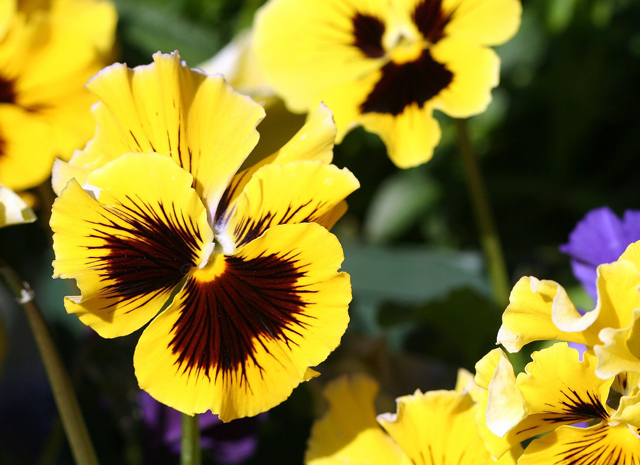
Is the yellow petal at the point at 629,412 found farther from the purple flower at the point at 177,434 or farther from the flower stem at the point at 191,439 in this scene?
the purple flower at the point at 177,434

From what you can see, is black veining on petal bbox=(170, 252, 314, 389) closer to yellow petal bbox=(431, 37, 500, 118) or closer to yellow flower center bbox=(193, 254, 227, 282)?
yellow flower center bbox=(193, 254, 227, 282)

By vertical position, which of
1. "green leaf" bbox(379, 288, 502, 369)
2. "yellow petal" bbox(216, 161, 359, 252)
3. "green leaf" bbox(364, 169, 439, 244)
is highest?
"green leaf" bbox(364, 169, 439, 244)

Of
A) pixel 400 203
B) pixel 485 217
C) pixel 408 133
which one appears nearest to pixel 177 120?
pixel 408 133

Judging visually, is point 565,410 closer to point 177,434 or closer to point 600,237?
point 600,237

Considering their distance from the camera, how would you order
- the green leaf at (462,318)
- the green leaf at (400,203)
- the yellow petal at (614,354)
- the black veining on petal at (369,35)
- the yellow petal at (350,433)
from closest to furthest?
the yellow petal at (614,354), the yellow petal at (350,433), the black veining on petal at (369,35), the green leaf at (462,318), the green leaf at (400,203)

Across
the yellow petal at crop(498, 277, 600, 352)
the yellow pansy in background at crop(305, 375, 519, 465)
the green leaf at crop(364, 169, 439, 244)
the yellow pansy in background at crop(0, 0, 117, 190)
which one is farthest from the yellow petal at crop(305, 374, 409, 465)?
the green leaf at crop(364, 169, 439, 244)

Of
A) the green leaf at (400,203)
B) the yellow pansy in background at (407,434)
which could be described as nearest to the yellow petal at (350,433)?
the yellow pansy in background at (407,434)
